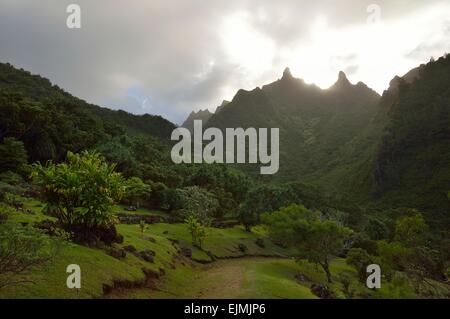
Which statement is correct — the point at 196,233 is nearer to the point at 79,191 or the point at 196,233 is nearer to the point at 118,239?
the point at 118,239

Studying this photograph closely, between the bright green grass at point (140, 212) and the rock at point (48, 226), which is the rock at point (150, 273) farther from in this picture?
the bright green grass at point (140, 212)

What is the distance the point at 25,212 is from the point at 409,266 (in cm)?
3977

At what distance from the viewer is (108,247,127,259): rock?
34.3 m

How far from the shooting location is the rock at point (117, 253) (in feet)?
112

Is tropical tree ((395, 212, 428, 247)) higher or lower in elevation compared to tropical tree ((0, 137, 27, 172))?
lower

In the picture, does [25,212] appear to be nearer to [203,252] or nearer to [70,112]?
[203,252]

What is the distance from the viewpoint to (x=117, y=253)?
34531 millimetres

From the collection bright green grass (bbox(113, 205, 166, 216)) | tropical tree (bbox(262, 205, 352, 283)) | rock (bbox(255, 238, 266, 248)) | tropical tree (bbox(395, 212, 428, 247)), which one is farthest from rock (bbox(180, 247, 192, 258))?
tropical tree (bbox(395, 212, 428, 247))

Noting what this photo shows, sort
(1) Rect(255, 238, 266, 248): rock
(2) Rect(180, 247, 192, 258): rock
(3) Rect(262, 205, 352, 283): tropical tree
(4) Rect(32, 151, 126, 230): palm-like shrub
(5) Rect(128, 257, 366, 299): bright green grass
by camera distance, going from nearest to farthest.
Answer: (5) Rect(128, 257, 366, 299): bright green grass < (4) Rect(32, 151, 126, 230): palm-like shrub < (2) Rect(180, 247, 192, 258): rock < (3) Rect(262, 205, 352, 283): tropical tree < (1) Rect(255, 238, 266, 248): rock

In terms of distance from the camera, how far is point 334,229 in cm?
5594

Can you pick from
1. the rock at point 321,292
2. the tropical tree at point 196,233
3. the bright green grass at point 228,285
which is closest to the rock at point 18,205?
the bright green grass at point 228,285

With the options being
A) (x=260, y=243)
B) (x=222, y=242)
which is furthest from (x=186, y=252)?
(x=260, y=243)

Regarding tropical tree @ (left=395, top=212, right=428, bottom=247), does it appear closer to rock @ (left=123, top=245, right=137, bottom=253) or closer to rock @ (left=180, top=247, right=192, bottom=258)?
rock @ (left=180, top=247, right=192, bottom=258)

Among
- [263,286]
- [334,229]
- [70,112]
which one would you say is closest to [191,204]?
[334,229]
